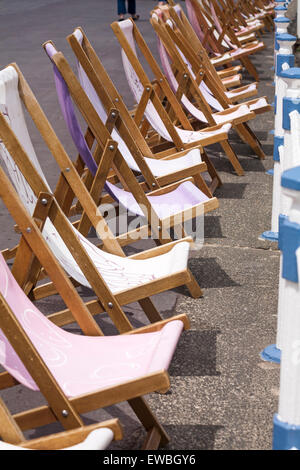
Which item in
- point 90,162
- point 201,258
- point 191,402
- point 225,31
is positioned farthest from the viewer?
point 225,31

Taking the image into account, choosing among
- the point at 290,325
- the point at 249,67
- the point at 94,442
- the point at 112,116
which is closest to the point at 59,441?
the point at 94,442

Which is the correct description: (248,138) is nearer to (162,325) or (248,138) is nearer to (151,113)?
(151,113)

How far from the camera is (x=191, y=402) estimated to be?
294 centimetres

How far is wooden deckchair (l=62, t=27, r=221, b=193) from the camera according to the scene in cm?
427

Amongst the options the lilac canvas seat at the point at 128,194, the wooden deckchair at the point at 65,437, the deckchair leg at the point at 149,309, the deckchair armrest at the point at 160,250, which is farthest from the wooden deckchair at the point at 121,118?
the wooden deckchair at the point at 65,437

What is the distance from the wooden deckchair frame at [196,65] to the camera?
6066mm

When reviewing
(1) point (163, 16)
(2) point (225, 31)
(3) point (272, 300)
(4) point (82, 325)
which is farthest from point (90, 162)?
(2) point (225, 31)

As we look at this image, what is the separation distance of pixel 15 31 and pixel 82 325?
12.3m

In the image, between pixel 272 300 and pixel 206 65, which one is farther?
pixel 206 65

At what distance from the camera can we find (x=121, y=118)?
4.18 metres

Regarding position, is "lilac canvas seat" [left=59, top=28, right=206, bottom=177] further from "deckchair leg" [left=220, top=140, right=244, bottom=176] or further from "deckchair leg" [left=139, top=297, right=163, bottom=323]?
"deckchair leg" [left=139, top=297, right=163, bottom=323]

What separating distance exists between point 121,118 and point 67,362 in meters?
1.86

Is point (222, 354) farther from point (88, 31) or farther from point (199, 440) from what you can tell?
point (88, 31)

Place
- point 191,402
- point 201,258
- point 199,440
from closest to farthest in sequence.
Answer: point 199,440 → point 191,402 → point 201,258
